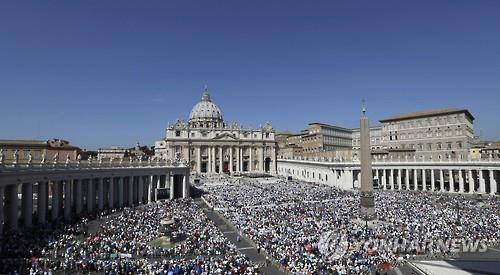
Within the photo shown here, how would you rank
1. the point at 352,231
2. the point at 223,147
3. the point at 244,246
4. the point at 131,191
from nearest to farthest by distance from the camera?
1. the point at 244,246
2. the point at 352,231
3. the point at 131,191
4. the point at 223,147

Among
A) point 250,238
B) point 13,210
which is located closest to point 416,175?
point 250,238

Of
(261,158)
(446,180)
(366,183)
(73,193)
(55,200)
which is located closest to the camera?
(366,183)

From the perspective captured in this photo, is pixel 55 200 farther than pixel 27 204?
Yes

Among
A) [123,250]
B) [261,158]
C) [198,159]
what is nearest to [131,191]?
[123,250]

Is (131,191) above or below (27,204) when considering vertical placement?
below

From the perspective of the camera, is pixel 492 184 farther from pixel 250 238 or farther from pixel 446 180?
pixel 250 238

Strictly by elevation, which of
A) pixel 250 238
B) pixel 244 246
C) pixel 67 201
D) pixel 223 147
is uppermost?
pixel 223 147

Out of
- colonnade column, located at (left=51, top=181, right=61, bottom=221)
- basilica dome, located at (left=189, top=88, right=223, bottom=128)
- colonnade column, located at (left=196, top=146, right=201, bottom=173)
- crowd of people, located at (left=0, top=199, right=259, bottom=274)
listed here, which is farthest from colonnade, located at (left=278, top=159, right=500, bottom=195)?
basilica dome, located at (left=189, top=88, right=223, bottom=128)
